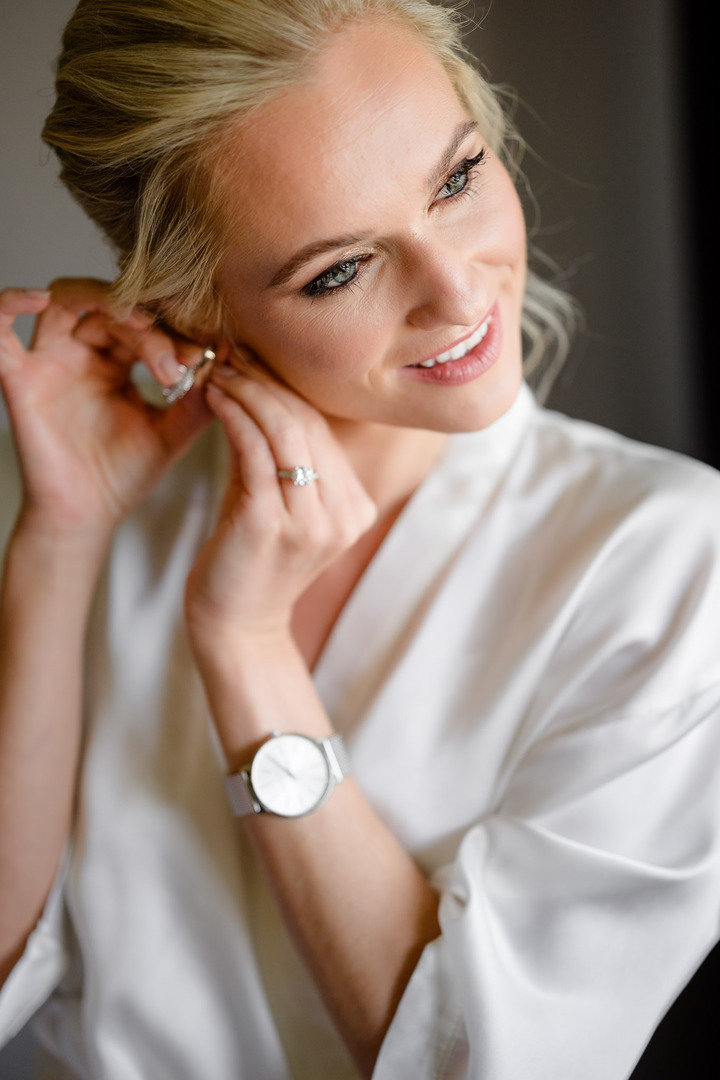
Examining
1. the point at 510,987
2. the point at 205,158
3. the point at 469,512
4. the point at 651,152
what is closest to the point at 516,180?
the point at 651,152

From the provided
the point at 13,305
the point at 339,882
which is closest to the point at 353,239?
the point at 13,305

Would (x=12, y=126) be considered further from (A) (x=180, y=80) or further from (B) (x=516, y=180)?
(B) (x=516, y=180)

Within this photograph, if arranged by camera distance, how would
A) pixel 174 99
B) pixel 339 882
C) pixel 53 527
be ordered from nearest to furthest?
1. pixel 174 99
2. pixel 339 882
3. pixel 53 527

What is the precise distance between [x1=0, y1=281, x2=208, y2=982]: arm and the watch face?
13.0 inches

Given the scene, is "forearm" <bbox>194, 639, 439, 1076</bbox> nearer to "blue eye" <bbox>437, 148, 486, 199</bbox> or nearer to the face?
the face

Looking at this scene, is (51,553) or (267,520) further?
(51,553)

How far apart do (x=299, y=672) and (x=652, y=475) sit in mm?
520

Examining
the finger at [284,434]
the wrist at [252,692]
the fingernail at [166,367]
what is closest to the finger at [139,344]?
the fingernail at [166,367]

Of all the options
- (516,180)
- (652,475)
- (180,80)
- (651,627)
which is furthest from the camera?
(516,180)

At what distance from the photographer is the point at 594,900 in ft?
3.28

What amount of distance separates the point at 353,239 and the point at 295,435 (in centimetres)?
27

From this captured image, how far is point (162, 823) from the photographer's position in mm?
1231

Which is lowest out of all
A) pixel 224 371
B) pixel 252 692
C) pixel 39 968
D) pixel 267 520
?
pixel 39 968

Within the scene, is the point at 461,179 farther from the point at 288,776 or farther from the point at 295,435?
the point at 288,776
